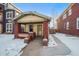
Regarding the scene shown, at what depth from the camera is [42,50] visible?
9.11 feet

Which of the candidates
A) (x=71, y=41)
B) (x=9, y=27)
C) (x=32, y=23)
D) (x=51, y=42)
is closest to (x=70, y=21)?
(x=71, y=41)

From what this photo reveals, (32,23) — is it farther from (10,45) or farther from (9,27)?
(10,45)

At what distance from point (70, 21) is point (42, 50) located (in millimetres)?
748

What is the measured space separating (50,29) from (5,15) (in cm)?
87

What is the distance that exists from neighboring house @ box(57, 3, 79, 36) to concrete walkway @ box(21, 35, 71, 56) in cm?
30

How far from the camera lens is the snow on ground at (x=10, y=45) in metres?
2.72

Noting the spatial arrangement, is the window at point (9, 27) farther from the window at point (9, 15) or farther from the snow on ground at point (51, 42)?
the snow on ground at point (51, 42)

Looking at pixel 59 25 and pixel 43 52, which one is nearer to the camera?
pixel 43 52

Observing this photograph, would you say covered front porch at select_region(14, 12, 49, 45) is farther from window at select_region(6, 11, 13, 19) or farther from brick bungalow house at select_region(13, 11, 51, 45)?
window at select_region(6, 11, 13, 19)

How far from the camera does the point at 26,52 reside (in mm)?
2738

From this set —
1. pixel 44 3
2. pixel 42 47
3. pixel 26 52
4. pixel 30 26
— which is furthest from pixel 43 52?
pixel 44 3

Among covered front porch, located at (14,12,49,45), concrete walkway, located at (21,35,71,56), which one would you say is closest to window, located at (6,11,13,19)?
covered front porch, located at (14,12,49,45)

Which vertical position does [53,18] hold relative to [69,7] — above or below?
below

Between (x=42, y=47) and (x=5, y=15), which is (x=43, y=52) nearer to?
(x=42, y=47)
